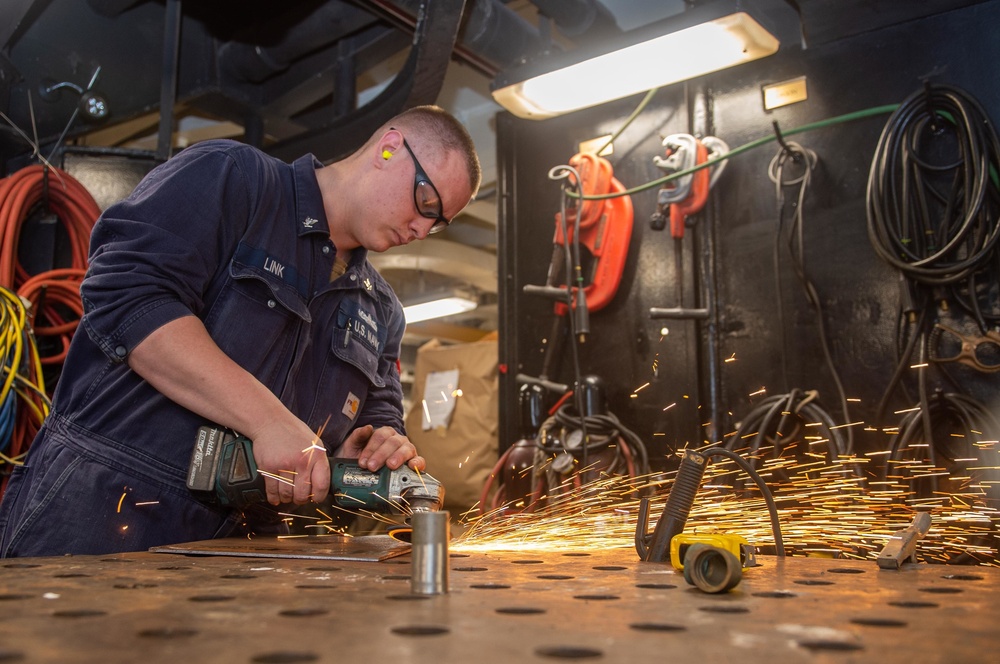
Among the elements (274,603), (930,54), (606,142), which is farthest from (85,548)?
(930,54)

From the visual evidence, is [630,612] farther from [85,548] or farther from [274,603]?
[85,548]

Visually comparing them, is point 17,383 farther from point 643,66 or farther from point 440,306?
point 440,306

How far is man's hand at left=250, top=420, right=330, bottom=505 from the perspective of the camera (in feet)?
5.11

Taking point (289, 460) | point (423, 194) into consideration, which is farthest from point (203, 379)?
point (423, 194)

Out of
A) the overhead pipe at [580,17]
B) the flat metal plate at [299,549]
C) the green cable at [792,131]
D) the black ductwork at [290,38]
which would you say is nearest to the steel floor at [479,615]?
the flat metal plate at [299,549]

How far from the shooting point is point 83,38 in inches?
147

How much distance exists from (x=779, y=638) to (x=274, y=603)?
0.56 meters

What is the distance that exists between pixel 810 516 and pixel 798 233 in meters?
1.19

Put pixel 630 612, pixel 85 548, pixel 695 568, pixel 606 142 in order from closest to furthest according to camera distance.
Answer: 1. pixel 630 612
2. pixel 695 568
3. pixel 85 548
4. pixel 606 142

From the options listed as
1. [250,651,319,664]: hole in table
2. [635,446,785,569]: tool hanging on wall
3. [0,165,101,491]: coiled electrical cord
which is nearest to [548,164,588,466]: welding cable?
[635,446,785,569]: tool hanging on wall

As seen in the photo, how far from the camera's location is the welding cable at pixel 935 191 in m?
2.72

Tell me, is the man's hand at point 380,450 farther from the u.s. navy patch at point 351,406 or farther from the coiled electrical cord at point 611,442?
the coiled electrical cord at point 611,442

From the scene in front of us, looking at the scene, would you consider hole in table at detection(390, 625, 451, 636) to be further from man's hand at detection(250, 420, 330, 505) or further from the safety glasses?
the safety glasses

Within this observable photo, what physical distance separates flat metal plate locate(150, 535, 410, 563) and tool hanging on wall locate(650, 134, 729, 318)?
1.99 meters
